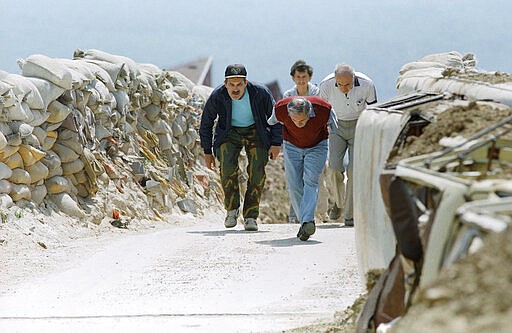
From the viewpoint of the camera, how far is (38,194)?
9672 millimetres

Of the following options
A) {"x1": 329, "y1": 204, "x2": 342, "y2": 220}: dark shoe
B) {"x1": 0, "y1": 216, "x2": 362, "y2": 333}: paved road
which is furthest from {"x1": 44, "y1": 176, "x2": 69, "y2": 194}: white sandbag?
{"x1": 329, "y1": 204, "x2": 342, "y2": 220}: dark shoe

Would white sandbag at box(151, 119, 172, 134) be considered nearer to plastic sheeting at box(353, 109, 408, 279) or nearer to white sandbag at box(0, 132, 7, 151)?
white sandbag at box(0, 132, 7, 151)

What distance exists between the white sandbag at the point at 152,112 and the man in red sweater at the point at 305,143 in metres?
5.31

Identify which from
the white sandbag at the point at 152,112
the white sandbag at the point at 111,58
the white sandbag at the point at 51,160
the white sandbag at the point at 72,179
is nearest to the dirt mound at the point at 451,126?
the white sandbag at the point at 51,160

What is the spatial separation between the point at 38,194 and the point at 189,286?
11.5ft

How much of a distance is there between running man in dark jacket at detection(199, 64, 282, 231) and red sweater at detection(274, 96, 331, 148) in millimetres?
644

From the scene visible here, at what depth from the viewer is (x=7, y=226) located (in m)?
8.74

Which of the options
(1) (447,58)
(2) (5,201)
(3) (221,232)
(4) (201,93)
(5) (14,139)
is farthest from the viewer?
(4) (201,93)

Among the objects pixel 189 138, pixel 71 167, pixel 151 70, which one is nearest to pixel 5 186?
pixel 71 167

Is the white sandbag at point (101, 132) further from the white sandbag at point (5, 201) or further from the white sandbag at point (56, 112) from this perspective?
the white sandbag at point (5, 201)

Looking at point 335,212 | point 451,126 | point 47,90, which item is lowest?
point 335,212

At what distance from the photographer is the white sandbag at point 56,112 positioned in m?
10.0

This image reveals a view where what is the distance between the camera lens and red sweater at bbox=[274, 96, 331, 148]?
8.45 m

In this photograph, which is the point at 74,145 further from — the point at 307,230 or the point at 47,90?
the point at 307,230
